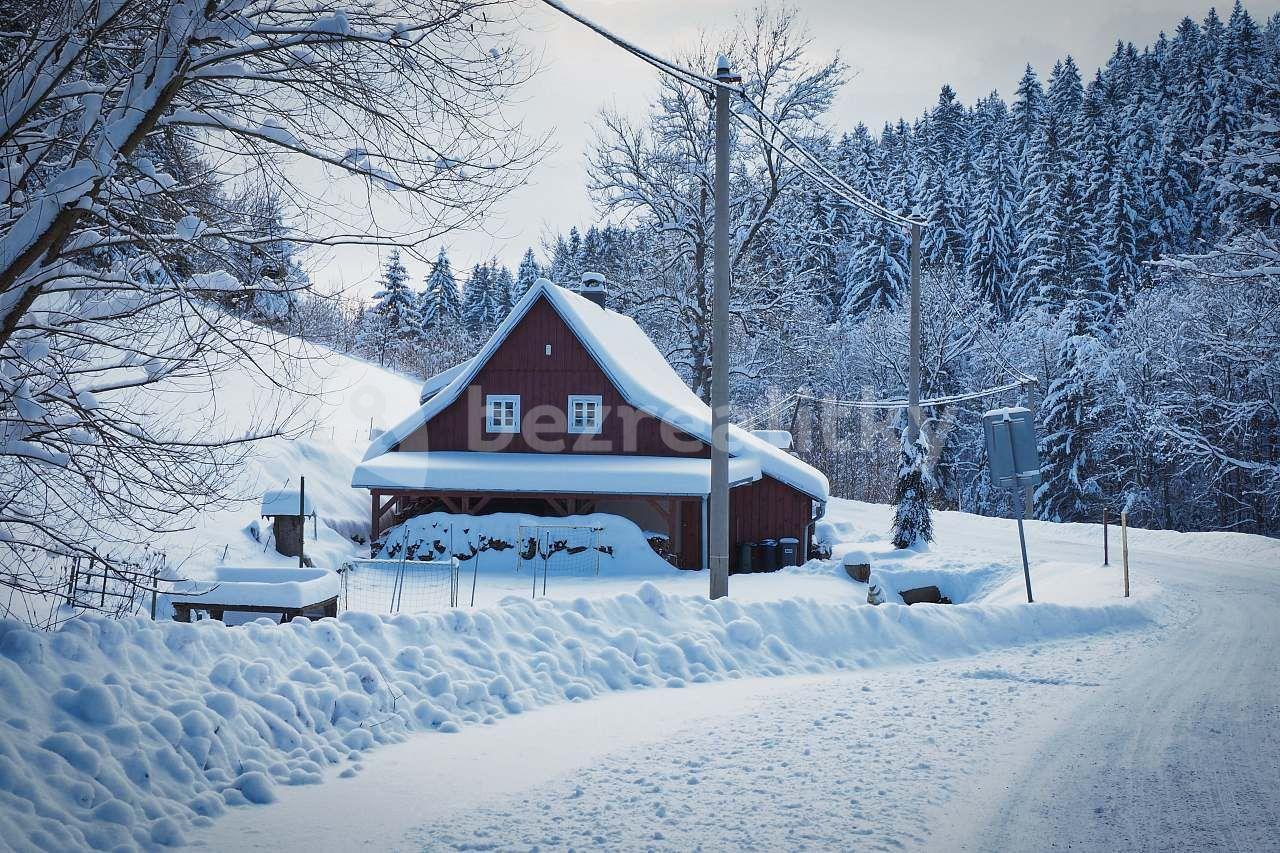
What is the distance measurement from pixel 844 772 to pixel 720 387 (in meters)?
6.09

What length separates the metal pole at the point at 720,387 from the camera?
36.4 feet

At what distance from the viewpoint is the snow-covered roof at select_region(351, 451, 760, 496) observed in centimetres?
2116

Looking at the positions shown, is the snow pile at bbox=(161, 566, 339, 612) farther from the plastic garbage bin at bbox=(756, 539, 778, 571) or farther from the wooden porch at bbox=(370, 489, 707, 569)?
the plastic garbage bin at bbox=(756, 539, 778, 571)

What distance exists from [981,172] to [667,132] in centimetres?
4222

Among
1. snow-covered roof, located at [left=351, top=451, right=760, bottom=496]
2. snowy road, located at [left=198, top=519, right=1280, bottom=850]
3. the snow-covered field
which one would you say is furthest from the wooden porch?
snowy road, located at [left=198, top=519, right=1280, bottom=850]

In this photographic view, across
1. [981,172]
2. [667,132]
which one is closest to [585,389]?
[667,132]

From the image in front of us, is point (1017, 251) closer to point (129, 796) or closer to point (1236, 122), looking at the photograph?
point (1236, 122)

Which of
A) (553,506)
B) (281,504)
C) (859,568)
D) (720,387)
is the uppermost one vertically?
(720,387)

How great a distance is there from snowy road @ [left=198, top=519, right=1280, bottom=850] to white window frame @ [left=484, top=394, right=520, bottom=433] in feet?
53.6

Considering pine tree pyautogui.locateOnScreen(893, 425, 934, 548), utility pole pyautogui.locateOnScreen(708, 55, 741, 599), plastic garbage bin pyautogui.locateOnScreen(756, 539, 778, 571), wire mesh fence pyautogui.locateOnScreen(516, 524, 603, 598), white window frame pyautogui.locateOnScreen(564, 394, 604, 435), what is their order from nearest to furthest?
utility pole pyautogui.locateOnScreen(708, 55, 741, 599) → wire mesh fence pyautogui.locateOnScreen(516, 524, 603, 598) → plastic garbage bin pyautogui.locateOnScreen(756, 539, 778, 571) → pine tree pyautogui.locateOnScreen(893, 425, 934, 548) → white window frame pyautogui.locateOnScreen(564, 394, 604, 435)

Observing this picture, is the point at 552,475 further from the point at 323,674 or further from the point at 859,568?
the point at 323,674

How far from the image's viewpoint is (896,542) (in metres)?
23.6

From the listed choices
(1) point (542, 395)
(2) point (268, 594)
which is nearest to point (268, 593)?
(2) point (268, 594)

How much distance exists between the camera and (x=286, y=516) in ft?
68.1
